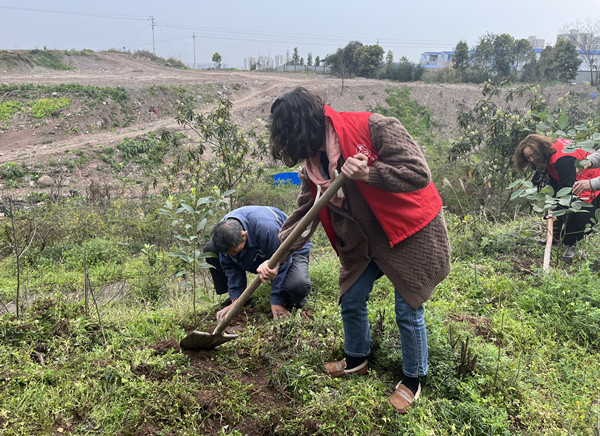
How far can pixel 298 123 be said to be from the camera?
1.75 metres

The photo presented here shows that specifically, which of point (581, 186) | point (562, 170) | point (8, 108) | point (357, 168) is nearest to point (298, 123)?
point (357, 168)

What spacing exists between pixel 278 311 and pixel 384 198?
1491mm

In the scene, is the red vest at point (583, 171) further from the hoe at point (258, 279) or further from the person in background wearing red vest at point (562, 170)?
Answer: the hoe at point (258, 279)

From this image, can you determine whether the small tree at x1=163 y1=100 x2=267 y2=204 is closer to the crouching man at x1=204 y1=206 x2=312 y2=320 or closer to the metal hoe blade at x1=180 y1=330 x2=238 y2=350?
the crouching man at x1=204 y1=206 x2=312 y2=320

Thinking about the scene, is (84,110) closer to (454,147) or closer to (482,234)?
(454,147)

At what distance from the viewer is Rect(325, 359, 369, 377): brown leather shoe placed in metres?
2.20

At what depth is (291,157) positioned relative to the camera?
1.86 m

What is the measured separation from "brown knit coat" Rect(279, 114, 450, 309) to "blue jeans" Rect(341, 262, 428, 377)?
52 millimetres

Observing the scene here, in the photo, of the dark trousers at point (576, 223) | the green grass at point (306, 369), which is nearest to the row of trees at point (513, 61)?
the dark trousers at point (576, 223)

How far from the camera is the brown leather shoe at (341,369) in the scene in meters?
2.20

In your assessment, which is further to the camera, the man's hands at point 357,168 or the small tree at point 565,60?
the small tree at point 565,60

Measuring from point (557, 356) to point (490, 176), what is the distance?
441 cm

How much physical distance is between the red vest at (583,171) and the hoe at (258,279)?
275cm

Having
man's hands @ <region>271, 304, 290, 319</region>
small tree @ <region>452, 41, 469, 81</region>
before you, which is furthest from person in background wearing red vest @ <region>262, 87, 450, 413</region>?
small tree @ <region>452, 41, 469, 81</region>
